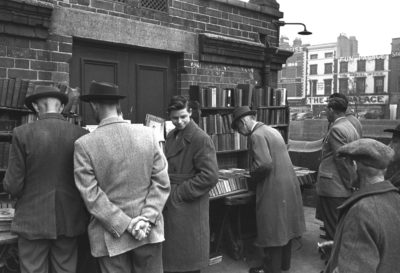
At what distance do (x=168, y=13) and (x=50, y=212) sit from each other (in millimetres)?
3886

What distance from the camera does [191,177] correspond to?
4.40 m

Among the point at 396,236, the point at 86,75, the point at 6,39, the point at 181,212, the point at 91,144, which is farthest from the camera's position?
the point at 86,75

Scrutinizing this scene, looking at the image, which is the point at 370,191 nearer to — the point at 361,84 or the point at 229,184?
the point at 229,184

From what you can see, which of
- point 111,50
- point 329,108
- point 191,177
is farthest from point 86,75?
point 329,108

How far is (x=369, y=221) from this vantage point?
7.70ft

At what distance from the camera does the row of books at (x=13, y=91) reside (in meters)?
4.62

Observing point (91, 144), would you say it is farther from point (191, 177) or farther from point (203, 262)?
point (203, 262)

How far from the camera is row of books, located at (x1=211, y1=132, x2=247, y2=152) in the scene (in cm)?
698

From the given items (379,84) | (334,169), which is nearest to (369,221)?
(334,169)

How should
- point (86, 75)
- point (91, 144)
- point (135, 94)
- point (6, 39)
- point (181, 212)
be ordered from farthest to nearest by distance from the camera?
point (135, 94) < point (86, 75) < point (6, 39) < point (181, 212) < point (91, 144)

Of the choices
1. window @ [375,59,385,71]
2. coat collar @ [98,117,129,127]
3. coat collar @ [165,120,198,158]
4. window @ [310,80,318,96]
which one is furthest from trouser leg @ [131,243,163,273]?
window @ [310,80,318,96]

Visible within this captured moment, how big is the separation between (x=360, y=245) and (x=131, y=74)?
4.51 meters

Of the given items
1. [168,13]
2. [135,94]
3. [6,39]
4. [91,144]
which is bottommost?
[91,144]

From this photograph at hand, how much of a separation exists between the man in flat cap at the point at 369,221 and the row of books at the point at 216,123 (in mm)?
4246
